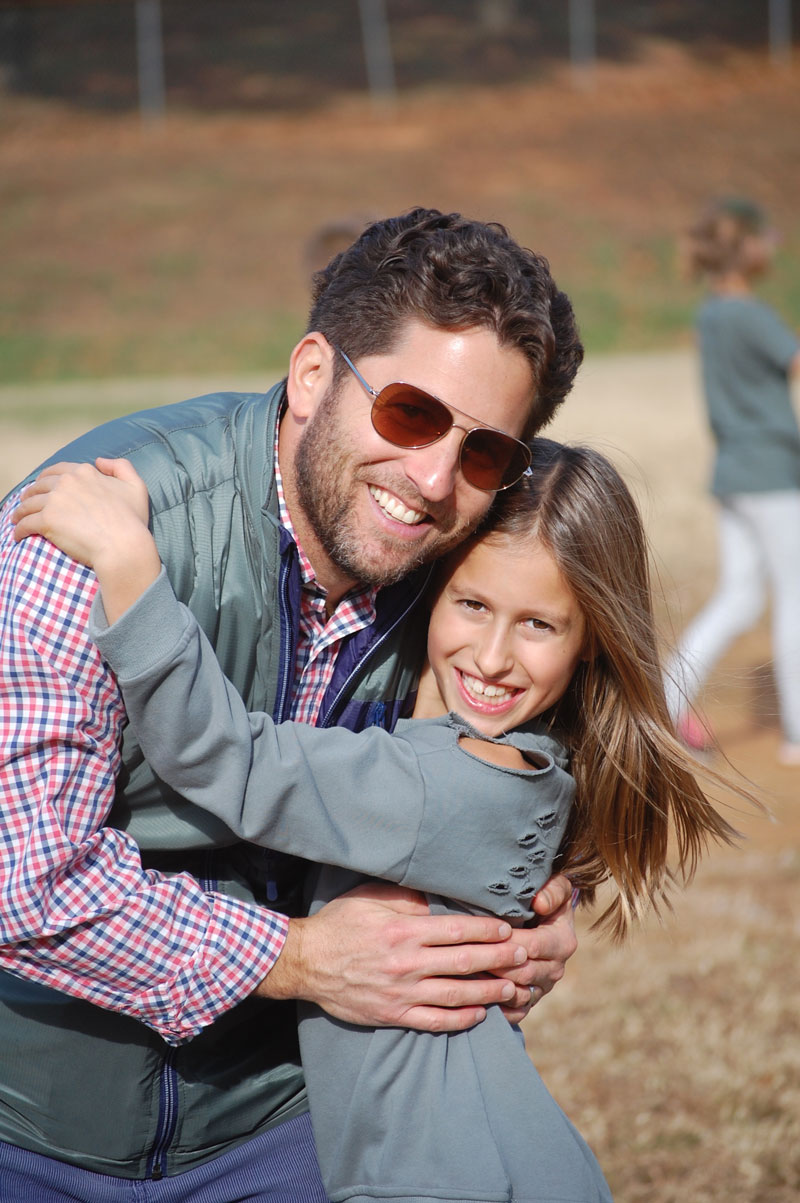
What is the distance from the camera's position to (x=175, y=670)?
1.89m

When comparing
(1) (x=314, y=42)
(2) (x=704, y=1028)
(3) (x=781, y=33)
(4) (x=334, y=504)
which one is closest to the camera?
(4) (x=334, y=504)

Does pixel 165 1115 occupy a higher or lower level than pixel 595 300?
higher

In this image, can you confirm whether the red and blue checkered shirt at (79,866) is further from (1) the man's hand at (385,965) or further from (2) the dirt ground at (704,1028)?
(2) the dirt ground at (704,1028)

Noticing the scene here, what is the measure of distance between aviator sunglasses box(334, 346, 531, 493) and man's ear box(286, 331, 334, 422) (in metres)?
0.07

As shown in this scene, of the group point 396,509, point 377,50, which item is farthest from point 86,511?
point 377,50

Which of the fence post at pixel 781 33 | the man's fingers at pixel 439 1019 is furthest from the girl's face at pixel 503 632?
the fence post at pixel 781 33

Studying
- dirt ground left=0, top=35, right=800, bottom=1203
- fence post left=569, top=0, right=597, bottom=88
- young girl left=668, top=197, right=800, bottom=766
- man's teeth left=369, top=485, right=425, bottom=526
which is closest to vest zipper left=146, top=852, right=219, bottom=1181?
man's teeth left=369, top=485, right=425, bottom=526

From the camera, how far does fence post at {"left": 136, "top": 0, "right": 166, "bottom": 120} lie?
97.6ft

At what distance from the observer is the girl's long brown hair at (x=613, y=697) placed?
2449mm

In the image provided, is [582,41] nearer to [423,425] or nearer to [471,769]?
[423,425]

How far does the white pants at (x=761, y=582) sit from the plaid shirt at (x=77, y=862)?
4639 mm

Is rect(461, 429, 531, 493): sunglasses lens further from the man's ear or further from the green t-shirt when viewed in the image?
the green t-shirt

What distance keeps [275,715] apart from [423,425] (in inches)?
21.2

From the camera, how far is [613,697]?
254cm
